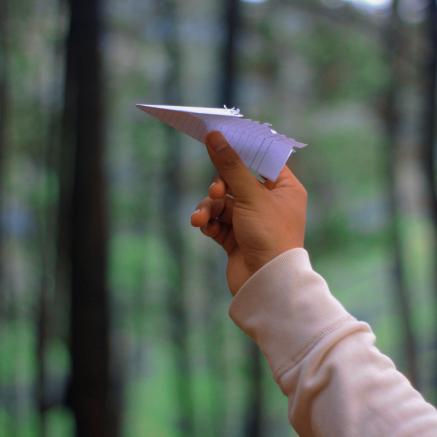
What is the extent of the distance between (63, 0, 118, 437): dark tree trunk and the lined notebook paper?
2.67 meters

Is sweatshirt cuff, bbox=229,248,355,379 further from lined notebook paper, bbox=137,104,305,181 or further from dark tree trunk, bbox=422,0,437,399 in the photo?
dark tree trunk, bbox=422,0,437,399

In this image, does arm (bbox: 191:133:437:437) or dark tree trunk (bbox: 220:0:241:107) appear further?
dark tree trunk (bbox: 220:0:241:107)

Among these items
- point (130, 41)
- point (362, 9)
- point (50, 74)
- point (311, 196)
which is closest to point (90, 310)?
point (50, 74)

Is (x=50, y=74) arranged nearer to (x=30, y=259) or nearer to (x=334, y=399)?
(x=30, y=259)

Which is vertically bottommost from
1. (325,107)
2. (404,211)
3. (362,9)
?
(404,211)

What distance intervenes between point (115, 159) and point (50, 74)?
885 mm

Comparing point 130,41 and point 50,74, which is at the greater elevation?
point 130,41

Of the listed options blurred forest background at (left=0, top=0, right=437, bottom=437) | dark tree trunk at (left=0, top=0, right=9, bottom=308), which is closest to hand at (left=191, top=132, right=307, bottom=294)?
blurred forest background at (left=0, top=0, right=437, bottom=437)

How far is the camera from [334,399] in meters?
0.67

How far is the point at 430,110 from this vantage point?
486 centimetres

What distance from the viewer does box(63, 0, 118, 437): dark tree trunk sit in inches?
131

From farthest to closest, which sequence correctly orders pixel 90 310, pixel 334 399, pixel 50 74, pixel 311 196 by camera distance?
1. pixel 311 196
2. pixel 50 74
3. pixel 90 310
4. pixel 334 399

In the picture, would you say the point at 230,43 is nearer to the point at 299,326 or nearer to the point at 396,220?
the point at 396,220

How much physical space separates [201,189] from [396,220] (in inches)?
65.8
